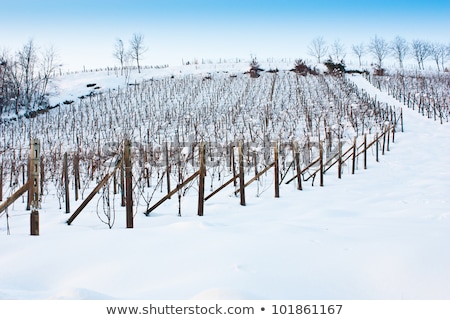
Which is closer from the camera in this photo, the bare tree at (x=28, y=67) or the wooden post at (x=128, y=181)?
the wooden post at (x=128, y=181)

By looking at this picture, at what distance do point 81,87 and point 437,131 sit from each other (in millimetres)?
27233

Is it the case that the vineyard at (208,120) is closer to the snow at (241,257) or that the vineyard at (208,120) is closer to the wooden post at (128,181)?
the snow at (241,257)

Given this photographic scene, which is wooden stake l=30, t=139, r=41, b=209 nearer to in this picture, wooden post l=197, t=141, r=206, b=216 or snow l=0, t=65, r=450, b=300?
snow l=0, t=65, r=450, b=300

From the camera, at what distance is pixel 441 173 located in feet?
25.7

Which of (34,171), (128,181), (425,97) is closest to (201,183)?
(128,181)

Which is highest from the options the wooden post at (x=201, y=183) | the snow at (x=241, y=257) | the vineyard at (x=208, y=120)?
the vineyard at (x=208, y=120)

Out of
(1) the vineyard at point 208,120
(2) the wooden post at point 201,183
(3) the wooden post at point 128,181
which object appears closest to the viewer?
(3) the wooden post at point 128,181

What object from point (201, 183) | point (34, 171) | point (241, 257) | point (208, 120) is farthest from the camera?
point (208, 120)

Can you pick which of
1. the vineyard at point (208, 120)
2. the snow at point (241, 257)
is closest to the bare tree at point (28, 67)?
the vineyard at point (208, 120)

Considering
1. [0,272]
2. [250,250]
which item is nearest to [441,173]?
[250,250]

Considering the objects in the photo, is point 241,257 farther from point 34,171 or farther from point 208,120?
point 208,120
